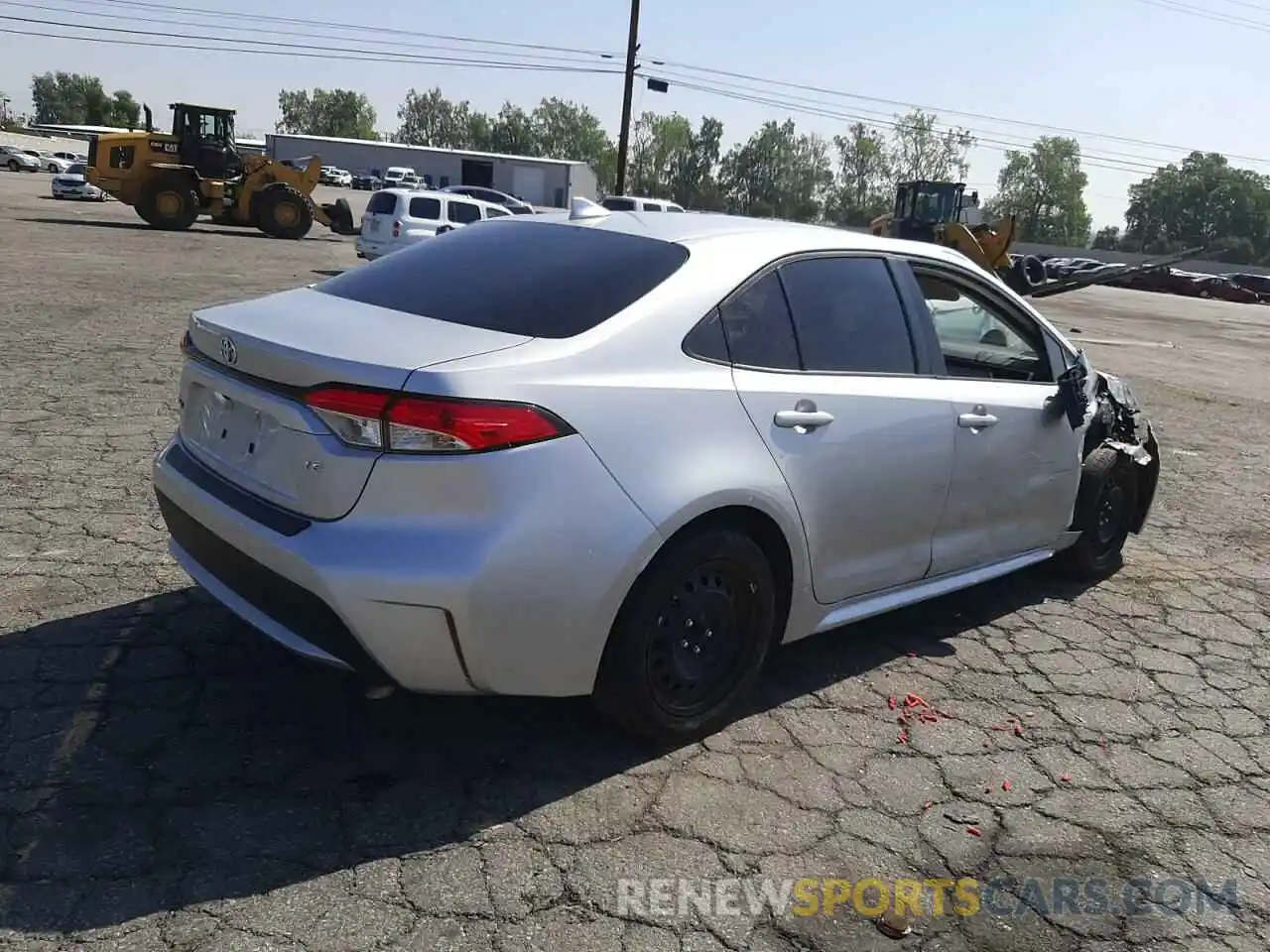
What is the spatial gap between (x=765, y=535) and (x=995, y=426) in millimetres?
1281

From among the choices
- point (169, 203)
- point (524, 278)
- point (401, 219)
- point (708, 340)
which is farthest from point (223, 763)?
point (169, 203)

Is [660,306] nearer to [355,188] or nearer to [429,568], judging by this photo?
[429,568]

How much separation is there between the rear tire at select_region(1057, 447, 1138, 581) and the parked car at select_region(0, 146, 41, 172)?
A: 6973 cm

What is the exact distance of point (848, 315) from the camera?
3.70 m

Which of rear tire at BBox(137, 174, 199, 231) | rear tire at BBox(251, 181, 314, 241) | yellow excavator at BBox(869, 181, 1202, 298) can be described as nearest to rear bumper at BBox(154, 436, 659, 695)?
yellow excavator at BBox(869, 181, 1202, 298)

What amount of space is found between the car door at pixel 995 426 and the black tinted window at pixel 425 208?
677 inches

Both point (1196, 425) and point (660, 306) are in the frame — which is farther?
point (1196, 425)

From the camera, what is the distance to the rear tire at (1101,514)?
16.1 ft

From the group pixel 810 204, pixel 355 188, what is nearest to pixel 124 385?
pixel 355 188

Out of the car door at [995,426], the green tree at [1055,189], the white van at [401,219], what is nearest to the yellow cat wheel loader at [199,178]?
the white van at [401,219]

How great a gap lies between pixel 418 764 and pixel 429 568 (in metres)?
0.78

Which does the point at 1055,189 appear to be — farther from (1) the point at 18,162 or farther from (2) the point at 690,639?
(2) the point at 690,639

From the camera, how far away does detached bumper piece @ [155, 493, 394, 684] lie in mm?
2723

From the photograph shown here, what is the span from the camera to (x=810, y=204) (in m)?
117
